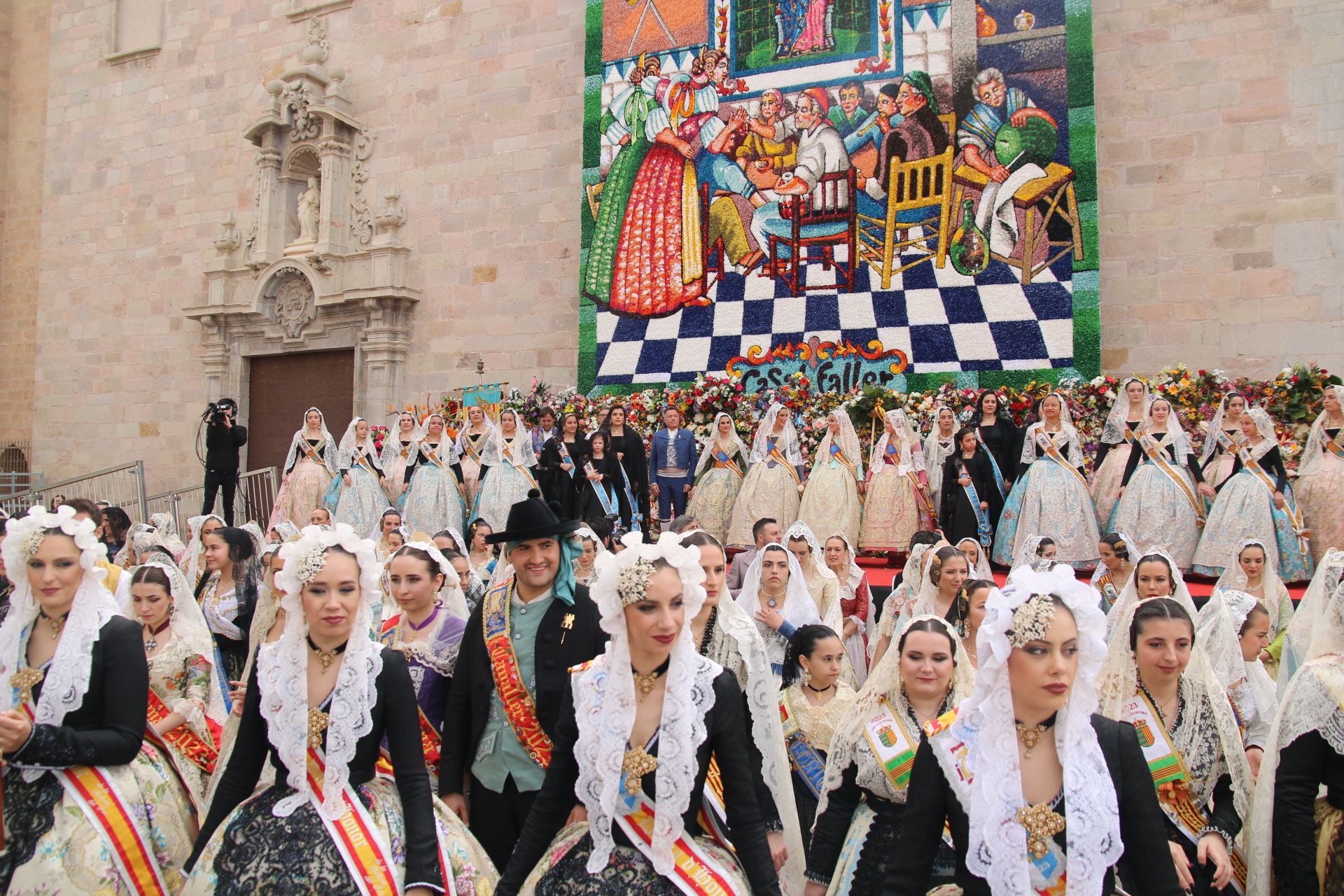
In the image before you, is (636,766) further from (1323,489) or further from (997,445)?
(1323,489)

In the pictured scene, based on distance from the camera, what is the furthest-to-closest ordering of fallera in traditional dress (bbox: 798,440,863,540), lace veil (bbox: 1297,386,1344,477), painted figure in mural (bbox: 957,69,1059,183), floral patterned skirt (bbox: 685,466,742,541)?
painted figure in mural (bbox: 957,69,1059,183) → floral patterned skirt (bbox: 685,466,742,541) → fallera in traditional dress (bbox: 798,440,863,540) → lace veil (bbox: 1297,386,1344,477)

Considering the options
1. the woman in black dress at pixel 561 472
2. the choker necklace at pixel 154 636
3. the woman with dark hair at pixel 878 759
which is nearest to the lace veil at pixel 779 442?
the woman in black dress at pixel 561 472

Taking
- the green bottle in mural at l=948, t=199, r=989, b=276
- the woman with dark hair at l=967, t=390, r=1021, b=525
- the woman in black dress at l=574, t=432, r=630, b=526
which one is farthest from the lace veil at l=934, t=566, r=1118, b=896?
→ the green bottle in mural at l=948, t=199, r=989, b=276

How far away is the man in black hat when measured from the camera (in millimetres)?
3100

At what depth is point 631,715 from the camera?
242 centimetres

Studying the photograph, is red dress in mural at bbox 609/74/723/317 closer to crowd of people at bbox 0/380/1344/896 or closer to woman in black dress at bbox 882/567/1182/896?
crowd of people at bbox 0/380/1344/896

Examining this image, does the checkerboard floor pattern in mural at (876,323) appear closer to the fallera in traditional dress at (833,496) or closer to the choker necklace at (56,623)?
the fallera in traditional dress at (833,496)

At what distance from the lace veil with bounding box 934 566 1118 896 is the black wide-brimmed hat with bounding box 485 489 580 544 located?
142 cm

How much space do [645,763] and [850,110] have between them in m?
10.3

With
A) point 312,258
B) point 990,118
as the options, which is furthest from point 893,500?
point 312,258

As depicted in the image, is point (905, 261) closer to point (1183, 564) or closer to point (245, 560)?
point (1183, 564)

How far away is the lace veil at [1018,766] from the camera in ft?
6.97

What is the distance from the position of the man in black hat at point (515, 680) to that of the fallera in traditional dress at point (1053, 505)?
5.75m

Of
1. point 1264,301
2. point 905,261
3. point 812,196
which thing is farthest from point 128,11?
point 1264,301
